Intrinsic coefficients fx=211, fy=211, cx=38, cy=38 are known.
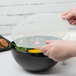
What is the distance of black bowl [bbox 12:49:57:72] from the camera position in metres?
0.87

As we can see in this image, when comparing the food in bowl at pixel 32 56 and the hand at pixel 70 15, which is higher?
the hand at pixel 70 15

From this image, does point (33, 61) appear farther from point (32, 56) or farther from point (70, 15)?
point (70, 15)

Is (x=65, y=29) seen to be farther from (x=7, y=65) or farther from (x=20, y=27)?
(x=7, y=65)

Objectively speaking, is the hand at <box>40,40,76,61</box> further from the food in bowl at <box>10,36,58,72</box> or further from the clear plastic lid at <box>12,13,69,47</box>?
the clear plastic lid at <box>12,13,69,47</box>

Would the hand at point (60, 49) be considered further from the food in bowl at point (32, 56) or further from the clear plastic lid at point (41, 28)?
the clear plastic lid at point (41, 28)

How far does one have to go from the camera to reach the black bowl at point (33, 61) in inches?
34.4

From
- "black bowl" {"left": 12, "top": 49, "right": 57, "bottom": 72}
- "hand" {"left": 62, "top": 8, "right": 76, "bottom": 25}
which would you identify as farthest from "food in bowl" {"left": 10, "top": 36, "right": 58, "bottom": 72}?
"hand" {"left": 62, "top": 8, "right": 76, "bottom": 25}

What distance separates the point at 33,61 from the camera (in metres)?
0.88

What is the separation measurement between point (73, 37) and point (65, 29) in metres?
0.24

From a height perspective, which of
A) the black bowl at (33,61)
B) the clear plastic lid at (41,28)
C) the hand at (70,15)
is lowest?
the black bowl at (33,61)

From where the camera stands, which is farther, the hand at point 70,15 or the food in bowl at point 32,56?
the hand at point 70,15

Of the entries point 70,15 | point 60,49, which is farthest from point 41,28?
point 60,49

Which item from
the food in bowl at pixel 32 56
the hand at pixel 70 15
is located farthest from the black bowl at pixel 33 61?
the hand at pixel 70 15

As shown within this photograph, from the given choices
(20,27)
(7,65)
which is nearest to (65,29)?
(20,27)
